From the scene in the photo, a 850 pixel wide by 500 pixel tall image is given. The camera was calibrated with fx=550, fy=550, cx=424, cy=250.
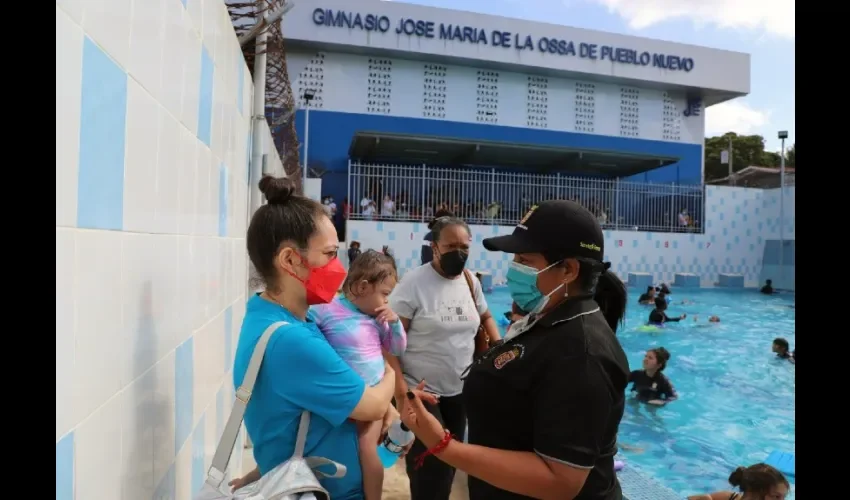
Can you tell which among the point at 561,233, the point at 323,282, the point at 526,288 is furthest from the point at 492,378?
the point at 323,282

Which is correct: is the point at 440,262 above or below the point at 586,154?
below

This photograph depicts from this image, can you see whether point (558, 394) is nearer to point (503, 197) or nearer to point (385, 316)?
point (385, 316)

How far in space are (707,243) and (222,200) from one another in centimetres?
1934

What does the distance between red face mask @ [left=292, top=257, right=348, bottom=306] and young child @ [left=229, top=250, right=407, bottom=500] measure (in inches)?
18.2

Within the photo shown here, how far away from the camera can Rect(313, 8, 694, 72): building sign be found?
19016 millimetres

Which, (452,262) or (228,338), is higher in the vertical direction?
(452,262)

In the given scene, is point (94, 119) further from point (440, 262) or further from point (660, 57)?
point (660, 57)

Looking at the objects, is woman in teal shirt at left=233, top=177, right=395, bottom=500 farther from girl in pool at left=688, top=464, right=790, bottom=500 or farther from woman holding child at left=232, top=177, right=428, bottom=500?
girl in pool at left=688, top=464, right=790, bottom=500

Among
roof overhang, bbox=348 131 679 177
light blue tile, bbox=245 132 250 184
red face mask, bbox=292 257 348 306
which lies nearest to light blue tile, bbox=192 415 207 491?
red face mask, bbox=292 257 348 306

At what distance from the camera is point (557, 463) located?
1.40 meters

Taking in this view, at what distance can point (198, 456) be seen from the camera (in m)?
2.07

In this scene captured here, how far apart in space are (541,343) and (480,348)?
1978 millimetres
